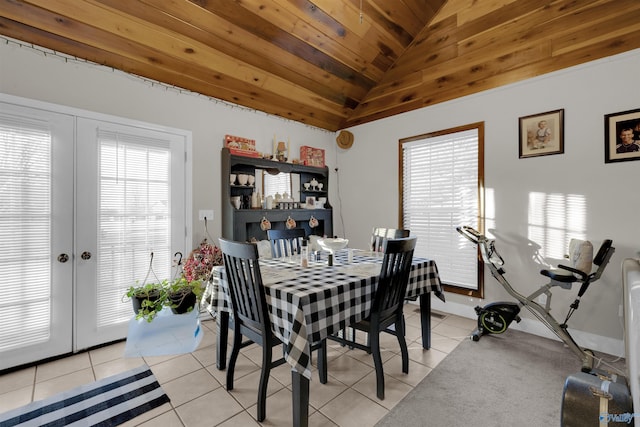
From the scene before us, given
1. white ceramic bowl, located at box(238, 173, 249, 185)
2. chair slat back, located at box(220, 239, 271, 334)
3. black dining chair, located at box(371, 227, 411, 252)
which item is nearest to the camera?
chair slat back, located at box(220, 239, 271, 334)

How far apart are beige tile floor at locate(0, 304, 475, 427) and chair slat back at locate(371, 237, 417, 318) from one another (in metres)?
0.57

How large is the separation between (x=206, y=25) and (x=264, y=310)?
2.56 meters

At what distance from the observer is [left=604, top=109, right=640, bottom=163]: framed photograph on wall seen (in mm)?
2488

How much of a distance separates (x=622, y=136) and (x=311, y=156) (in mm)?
3403

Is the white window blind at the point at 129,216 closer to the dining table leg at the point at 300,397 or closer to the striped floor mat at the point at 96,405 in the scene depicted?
the striped floor mat at the point at 96,405

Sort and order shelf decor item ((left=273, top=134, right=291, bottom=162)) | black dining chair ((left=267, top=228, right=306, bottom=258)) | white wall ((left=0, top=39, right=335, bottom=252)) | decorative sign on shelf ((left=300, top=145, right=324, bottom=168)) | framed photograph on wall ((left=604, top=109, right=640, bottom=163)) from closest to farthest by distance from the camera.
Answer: white wall ((left=0, top=39, right=335, bottom=252))
framed photograph on wall ((left=604, top=109, right=640, bottom=163))
black dining chair ((left=267, top=228, right=306, bottom=258))
shelf decor item ((left=273, top=134, right=291, bottom=162))
decorative sign on shelf ((left=300, top=145, right=324, bottom=168))

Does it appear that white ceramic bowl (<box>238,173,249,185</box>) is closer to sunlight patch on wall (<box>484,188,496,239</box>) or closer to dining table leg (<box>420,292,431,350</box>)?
dining table leg (<box>420,292,431,350</box>)

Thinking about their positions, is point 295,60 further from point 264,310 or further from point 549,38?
point 264,310

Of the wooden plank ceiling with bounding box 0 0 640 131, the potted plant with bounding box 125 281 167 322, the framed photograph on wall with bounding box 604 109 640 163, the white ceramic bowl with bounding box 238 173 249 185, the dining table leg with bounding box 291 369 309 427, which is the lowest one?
the dining table leg with bounding box 291 369 309 427

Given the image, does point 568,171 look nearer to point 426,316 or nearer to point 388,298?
point 426,316

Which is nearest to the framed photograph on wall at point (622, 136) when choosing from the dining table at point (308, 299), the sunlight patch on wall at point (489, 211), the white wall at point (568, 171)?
the white wall at point (568, 171)

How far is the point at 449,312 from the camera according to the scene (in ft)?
11.8

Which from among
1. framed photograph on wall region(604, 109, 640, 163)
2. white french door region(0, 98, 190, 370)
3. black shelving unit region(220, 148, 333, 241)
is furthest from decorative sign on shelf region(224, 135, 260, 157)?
framed photograph on wall region(604, 109, 640, 163)

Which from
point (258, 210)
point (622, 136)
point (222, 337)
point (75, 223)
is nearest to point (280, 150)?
point (258, 210)
